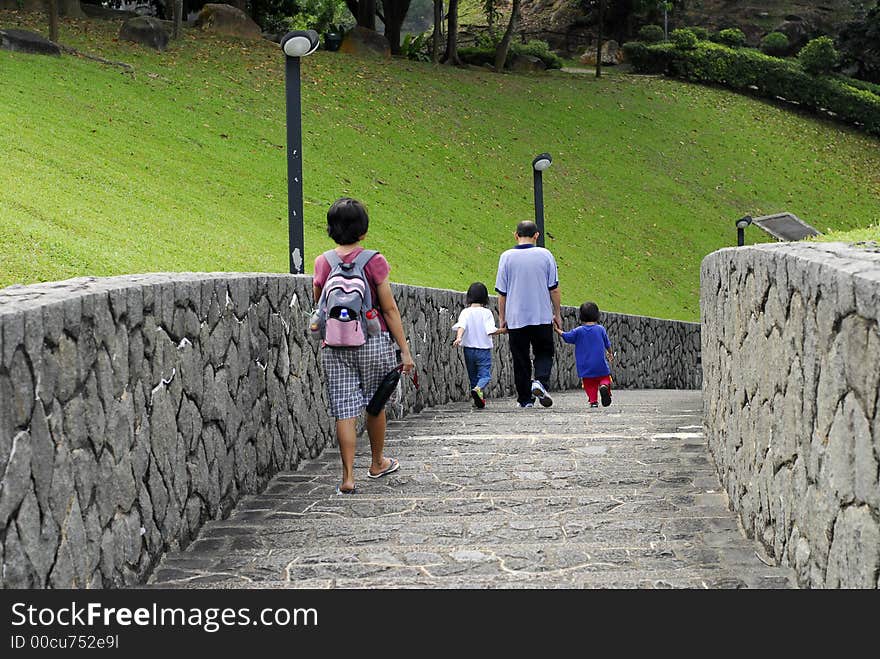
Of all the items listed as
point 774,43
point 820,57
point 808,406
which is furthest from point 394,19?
point 808,406

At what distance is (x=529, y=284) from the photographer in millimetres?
9406

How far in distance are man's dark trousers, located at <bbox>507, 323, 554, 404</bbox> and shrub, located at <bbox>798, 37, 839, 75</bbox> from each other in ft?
120

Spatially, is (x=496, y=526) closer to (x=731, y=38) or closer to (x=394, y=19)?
(x=394, y=19)

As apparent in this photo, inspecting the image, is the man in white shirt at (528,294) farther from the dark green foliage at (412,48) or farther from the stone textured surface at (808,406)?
the dark green foliage at (412,48)

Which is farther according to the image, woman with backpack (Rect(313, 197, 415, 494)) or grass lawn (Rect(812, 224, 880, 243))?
woman with backpack (Rect(313, 197, 415, 494))

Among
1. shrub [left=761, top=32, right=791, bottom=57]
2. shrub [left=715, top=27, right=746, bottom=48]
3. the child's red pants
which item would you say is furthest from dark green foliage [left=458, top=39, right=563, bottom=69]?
the child's red pants

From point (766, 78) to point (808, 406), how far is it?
4136cm

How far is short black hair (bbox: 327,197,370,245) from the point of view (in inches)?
220

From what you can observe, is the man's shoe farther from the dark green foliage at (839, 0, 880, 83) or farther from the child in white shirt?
the dark green foliage at (839, 0, 880, 83)

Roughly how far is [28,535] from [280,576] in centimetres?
134

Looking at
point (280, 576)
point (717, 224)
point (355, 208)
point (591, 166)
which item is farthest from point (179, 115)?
point (280, 576)

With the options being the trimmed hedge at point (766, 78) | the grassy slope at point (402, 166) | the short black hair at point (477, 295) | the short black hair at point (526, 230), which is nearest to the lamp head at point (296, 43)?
the short black hair at point (526, 230)

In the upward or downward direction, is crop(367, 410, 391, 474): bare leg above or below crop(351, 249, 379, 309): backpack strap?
below

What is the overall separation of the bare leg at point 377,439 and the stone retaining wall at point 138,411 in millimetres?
613
